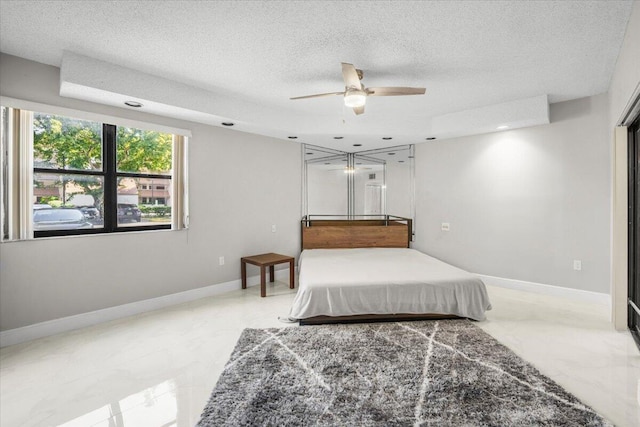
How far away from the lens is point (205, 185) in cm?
417

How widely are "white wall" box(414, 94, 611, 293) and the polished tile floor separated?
0.69 meters

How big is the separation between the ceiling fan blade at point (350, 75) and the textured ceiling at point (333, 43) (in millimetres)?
242

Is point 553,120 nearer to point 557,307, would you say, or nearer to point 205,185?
point 557,307

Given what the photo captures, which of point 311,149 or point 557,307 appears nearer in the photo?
point 557,307

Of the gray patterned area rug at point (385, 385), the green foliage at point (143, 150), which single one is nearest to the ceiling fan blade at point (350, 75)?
the gray patterned area rug at point (385, 385)

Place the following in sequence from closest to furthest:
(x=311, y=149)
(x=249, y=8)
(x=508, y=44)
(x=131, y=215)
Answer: (x=249, y=8) → (x=508, y=44) → (x=131, y=215) → (x=311, y=149)

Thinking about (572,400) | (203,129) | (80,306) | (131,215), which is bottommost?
(572,400)

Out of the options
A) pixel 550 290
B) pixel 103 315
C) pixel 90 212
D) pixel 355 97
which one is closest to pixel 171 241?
pixel 90 212

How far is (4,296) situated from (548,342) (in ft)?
15.8

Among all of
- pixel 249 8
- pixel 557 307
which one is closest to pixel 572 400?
pixel 557 307

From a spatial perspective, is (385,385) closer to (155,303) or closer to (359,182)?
(155,303)

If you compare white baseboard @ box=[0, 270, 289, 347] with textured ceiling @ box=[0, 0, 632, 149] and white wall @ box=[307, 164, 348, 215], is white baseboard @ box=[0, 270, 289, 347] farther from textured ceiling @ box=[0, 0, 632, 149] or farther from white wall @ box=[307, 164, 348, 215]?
textured ceiling @ box=[0, 0, 632, 149]

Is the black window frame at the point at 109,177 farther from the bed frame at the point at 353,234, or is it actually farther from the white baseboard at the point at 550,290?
the white baseboard at the point at 550,290

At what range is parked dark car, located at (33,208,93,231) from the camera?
2941mm
